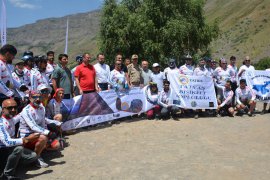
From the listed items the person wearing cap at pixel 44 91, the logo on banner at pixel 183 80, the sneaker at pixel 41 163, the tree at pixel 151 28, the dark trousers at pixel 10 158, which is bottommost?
the sneaker at pixel 41 163

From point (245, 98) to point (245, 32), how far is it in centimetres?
6314

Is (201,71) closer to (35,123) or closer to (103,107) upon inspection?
(103,107)

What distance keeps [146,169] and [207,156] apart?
60.3 inches

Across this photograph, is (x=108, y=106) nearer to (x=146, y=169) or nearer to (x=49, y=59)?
A: (x=49, y=59)

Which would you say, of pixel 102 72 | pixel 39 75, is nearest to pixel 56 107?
pixel 39 75

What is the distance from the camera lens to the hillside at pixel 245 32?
60.4 m

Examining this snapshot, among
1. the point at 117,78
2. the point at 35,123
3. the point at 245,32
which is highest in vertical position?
the point at 245,32

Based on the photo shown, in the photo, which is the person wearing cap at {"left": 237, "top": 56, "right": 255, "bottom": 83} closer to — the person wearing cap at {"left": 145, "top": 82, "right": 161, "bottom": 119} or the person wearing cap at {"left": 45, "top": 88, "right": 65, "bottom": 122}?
the person wearing cap at {"left": 145, "top": 82, "right": 161, "bottom": 119}

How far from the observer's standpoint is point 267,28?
65.7 metres

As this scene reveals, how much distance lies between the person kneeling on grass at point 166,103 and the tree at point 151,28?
32.6 ft

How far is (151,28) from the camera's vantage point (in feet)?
70.3

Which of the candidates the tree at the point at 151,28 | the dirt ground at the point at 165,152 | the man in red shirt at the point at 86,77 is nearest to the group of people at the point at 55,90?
the man in red shirt at the point at 86,77

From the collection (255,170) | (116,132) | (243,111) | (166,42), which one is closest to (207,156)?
(255,170)

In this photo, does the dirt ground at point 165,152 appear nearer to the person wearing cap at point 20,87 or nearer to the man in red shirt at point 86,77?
the man in red shirt at point 86,77
